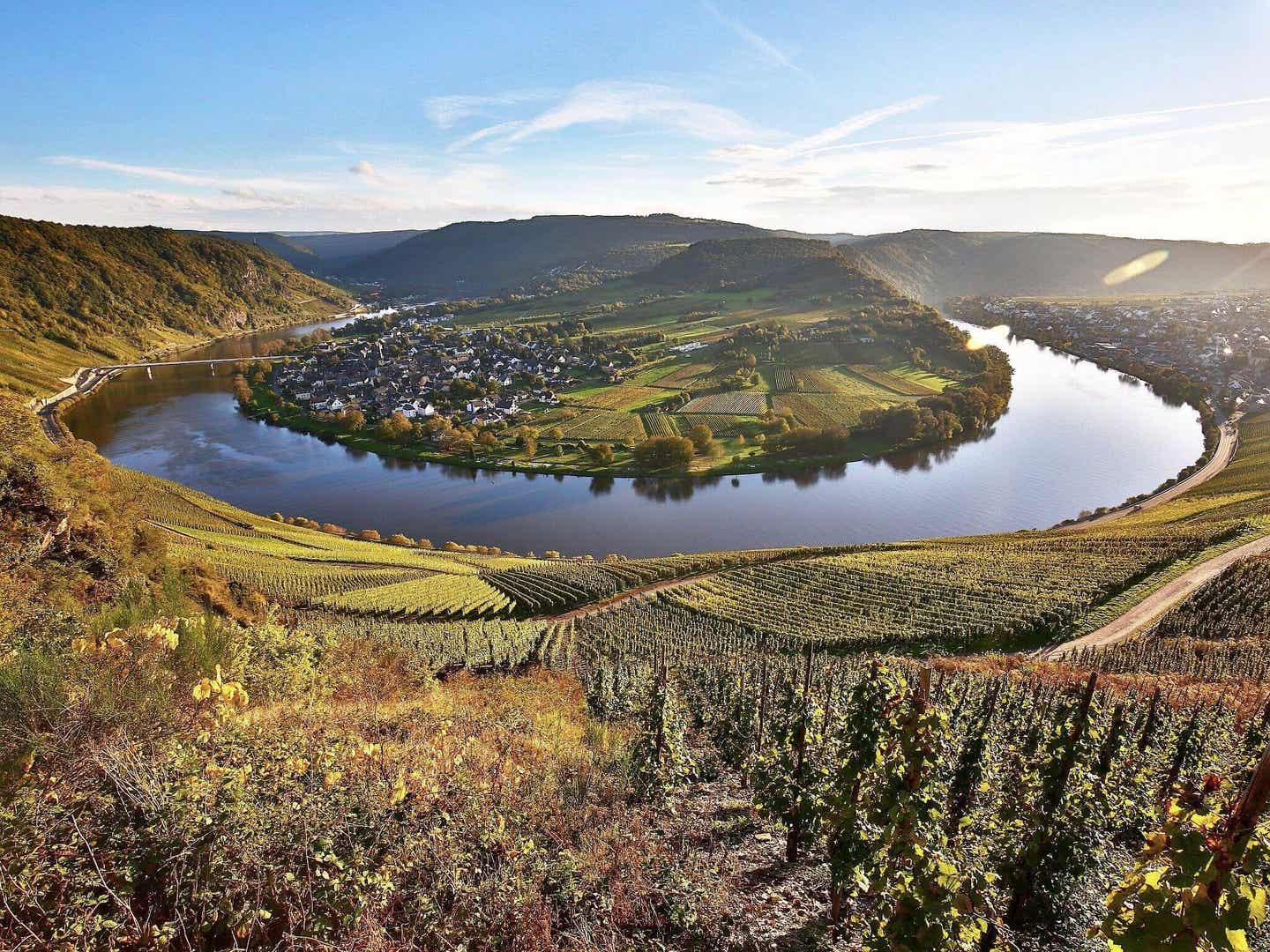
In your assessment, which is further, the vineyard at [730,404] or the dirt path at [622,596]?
the vineyard at [730,404]

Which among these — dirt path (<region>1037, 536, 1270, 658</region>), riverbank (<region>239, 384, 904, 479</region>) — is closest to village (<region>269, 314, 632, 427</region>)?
riverbank (<region>239, 384, 904, 479</region>)

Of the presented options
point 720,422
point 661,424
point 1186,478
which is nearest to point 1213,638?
point 1186,478

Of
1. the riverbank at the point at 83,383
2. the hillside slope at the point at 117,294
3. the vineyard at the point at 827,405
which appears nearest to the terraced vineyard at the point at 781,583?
the riverbank at the point at 83,383

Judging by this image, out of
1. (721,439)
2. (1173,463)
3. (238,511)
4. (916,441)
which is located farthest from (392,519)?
(1173,463)

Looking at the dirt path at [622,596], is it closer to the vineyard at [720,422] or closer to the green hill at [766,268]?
the vineyard at [720,422]

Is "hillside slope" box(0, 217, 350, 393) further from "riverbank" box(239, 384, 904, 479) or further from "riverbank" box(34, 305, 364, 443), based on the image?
"riverbank" box(239, 384, 904, 479)
